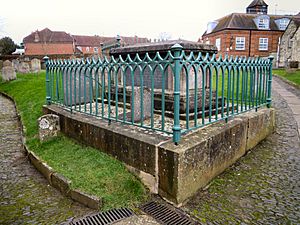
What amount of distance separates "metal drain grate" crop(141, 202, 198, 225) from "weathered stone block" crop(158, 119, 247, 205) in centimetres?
14

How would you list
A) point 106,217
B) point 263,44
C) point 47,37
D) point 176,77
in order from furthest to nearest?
point 47,37, point 263,44, point 176,77, point 106,217

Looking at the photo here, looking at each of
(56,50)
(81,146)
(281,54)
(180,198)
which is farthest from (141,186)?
(56,50)

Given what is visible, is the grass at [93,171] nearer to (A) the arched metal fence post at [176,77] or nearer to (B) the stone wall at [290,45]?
(A) the arched metal fence post at [176,77]

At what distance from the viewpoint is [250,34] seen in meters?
37.5

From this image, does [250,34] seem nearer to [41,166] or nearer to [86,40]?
[41,166]

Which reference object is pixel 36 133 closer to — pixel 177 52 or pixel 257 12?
pixel 177 52

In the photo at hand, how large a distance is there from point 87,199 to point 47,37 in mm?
60157

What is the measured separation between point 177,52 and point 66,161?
2.48 metres

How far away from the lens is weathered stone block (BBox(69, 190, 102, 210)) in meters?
3.13

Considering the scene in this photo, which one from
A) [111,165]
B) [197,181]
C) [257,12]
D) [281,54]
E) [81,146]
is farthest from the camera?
[257,12]

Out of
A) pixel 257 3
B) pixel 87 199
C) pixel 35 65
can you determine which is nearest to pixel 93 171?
pixel 87 199

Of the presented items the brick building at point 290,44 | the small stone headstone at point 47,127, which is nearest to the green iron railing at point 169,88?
the small stone headstone at point 47,127

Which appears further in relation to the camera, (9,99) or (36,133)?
(9,99)

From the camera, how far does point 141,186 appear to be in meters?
3.49
